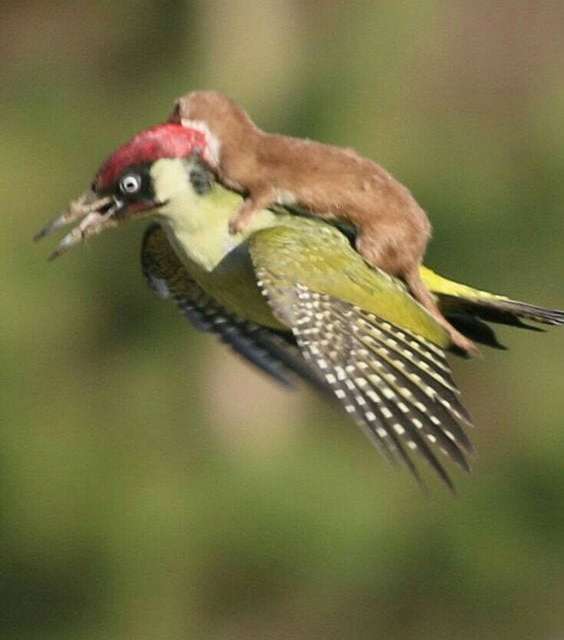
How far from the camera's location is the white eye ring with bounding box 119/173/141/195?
375cm

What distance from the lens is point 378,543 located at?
8.80 m

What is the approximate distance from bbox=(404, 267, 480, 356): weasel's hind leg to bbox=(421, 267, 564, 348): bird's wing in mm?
107

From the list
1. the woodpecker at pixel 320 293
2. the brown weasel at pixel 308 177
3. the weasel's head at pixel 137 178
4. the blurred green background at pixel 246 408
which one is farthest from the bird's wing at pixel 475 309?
the blurred green background at pixel 246 408

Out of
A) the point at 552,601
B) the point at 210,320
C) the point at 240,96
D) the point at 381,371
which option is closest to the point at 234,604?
the point at 552,601

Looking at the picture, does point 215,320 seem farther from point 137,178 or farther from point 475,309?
point 137,178

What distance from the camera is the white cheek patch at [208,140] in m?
3.71

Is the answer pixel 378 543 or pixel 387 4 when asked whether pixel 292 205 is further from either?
pixel 378 543

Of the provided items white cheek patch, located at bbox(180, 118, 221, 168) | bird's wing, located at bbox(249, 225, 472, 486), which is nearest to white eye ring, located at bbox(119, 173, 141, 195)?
white cheek patch, located at bbox(180, 118, 221, 168)

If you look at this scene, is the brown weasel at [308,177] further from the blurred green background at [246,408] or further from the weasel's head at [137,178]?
the blurred green background at [246,408]

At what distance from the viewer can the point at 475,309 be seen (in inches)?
160

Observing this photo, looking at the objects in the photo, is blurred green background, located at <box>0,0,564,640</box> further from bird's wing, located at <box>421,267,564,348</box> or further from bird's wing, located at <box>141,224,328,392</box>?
bird's wing, located at <box>421,267,564,348</box>

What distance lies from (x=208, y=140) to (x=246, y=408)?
579cm

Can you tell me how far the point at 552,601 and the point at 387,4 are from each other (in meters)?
2.66

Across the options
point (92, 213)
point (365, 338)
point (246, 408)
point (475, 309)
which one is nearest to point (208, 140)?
point (92, 213)
